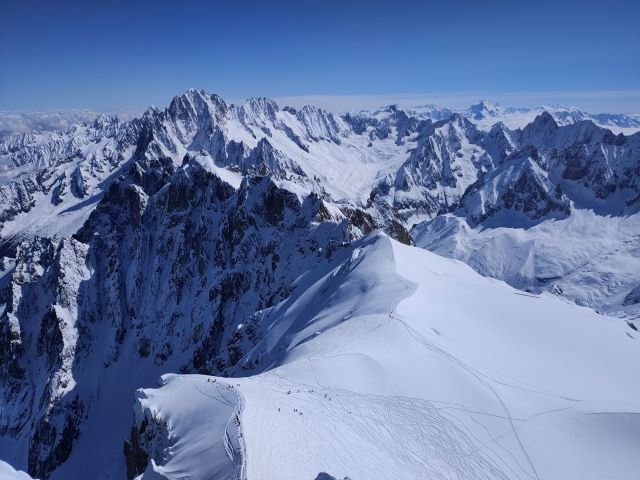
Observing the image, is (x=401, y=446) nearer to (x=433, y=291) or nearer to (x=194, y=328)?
(x=433, y=291)

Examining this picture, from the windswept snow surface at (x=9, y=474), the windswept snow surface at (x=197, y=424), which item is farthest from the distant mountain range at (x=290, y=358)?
the windswept snow surface at (x=9, y=474)

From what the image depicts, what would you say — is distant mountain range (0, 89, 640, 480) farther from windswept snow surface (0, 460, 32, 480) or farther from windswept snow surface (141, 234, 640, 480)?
windswept snow surface (0, 460, 32, 480)

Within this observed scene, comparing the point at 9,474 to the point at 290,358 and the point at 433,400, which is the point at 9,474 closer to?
the point at 290,358

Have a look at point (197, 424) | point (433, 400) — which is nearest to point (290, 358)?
point (197, 424)

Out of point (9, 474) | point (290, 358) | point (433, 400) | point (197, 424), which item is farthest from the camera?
point (290, 358)

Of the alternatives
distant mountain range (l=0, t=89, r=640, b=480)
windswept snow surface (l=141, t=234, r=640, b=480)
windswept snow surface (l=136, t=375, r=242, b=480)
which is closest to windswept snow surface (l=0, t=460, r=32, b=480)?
distant mountain range (l=0, t=89, r=640, b=480)

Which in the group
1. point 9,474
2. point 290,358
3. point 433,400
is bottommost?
point 290,358

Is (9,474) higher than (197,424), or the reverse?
(9,474)

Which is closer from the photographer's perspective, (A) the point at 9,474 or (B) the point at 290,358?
(A) the point at 9,474
